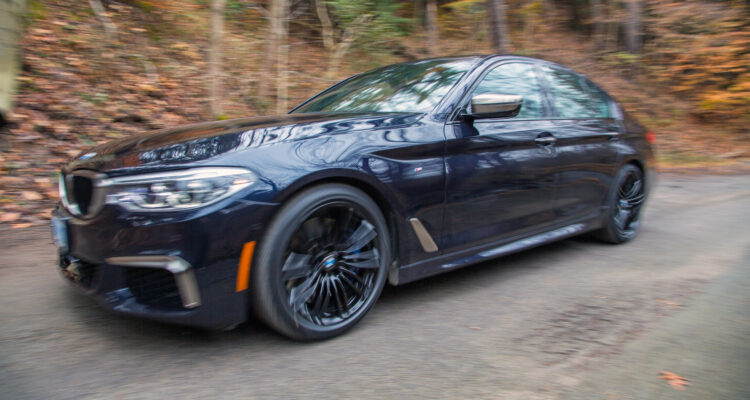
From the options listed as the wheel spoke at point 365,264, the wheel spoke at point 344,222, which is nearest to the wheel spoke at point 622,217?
the wheel spoke at point 365,264

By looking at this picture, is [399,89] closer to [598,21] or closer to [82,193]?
[82,193]

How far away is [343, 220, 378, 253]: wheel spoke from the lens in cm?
285

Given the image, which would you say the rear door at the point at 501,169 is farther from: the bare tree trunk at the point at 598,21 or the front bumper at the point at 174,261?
the bare tree trunk at the point at 598,21

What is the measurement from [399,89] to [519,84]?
923mm

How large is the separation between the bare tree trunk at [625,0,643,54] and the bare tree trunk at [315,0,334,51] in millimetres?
8005

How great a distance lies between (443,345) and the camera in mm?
2756

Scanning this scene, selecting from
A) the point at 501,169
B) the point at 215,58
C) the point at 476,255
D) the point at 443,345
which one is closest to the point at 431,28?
the point at 215,58

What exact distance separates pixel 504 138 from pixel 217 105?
214 inches

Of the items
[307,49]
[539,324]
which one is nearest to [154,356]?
[539,324]

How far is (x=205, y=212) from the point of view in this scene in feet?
7.70

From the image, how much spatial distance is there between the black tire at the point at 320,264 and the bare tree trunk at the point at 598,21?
14.3 metres

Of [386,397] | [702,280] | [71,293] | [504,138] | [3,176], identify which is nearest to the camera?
[386,397]

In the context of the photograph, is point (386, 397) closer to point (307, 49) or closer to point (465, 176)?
point (465, 176)

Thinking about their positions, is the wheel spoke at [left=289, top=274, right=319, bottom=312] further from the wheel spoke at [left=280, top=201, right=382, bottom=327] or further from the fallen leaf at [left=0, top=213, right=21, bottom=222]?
the fallen leaf at [left=0, top=213, right=21, bottom=222]
